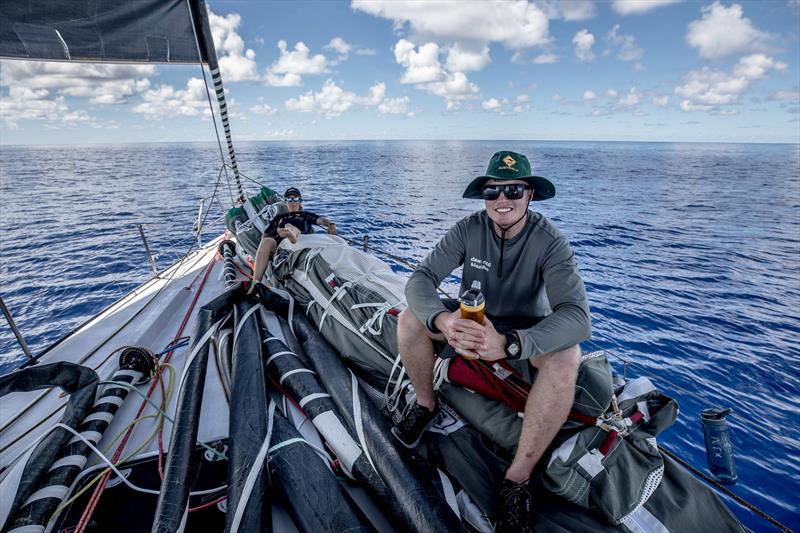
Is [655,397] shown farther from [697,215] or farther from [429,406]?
[697,215]

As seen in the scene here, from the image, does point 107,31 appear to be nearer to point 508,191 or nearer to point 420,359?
point 508,191

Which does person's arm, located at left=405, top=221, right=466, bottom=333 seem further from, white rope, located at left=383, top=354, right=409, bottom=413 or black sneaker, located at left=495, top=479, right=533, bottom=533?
black sneaker, located at left=495, top=479, right=533, bottom=533

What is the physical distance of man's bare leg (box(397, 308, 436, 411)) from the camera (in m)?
2.40

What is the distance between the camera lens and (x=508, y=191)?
2473 millimetres

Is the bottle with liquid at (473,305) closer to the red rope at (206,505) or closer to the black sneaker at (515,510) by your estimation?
the black sneaker at (515,510)

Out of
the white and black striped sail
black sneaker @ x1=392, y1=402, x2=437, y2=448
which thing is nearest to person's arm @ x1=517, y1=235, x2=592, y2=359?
black sneaker @ x1=392, y1=402, x2=437, y2=448

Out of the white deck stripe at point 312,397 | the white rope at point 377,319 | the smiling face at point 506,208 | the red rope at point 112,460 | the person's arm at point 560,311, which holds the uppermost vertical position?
the smiling face at point 506,208

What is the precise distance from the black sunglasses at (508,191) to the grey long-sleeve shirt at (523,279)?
0.22 m

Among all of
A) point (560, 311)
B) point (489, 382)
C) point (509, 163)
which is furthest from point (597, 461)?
point (509, 163)

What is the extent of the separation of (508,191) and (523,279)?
63 centimetres

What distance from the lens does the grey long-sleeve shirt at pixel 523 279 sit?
2.02 metres

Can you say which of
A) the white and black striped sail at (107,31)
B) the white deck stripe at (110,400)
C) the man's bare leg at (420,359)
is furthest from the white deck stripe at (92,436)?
the white and black striped sail at (107,31)

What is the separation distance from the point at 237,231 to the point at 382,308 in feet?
15.0

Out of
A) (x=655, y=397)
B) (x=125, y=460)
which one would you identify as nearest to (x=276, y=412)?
(x=125, y=460)
